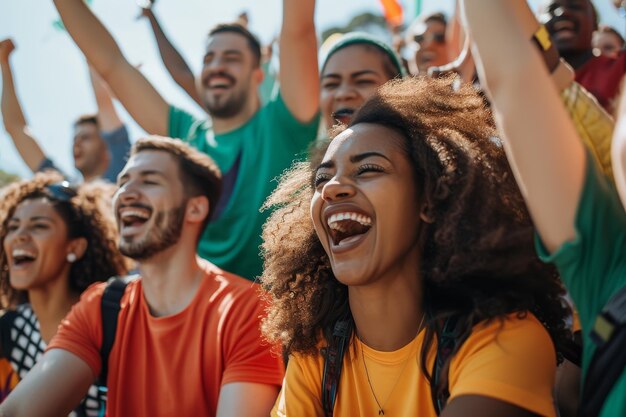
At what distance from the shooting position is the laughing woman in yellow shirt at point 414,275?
217cm

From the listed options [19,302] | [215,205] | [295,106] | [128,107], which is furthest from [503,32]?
[19,302]

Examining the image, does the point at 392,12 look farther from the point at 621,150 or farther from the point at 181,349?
the point at 621,150

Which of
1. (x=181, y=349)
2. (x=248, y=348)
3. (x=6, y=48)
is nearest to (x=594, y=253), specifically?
(x=248, y=348)

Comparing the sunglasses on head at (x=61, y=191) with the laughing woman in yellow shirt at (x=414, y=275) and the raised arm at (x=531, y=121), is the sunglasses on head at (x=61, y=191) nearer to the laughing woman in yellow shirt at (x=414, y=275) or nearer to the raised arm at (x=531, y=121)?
the laughing woman in yellow shirt at (x=414, y=275)

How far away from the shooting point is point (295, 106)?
4004 millimetres

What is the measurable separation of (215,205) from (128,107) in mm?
1027

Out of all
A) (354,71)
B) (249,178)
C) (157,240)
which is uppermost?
(354,71)

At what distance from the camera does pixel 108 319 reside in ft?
11.5

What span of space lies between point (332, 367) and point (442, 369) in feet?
1.45

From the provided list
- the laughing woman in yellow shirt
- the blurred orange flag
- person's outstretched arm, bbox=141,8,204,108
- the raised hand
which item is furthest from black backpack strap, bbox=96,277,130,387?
the blurred orange flag

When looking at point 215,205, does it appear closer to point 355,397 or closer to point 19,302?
point 19,302

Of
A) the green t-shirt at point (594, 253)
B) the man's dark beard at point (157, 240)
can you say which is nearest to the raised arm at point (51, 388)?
the man's dark beard at point (157, 240)

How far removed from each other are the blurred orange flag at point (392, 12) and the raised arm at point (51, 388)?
4664mm

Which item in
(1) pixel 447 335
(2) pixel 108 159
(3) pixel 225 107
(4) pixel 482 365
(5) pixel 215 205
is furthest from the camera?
(2) pixel 108 159
